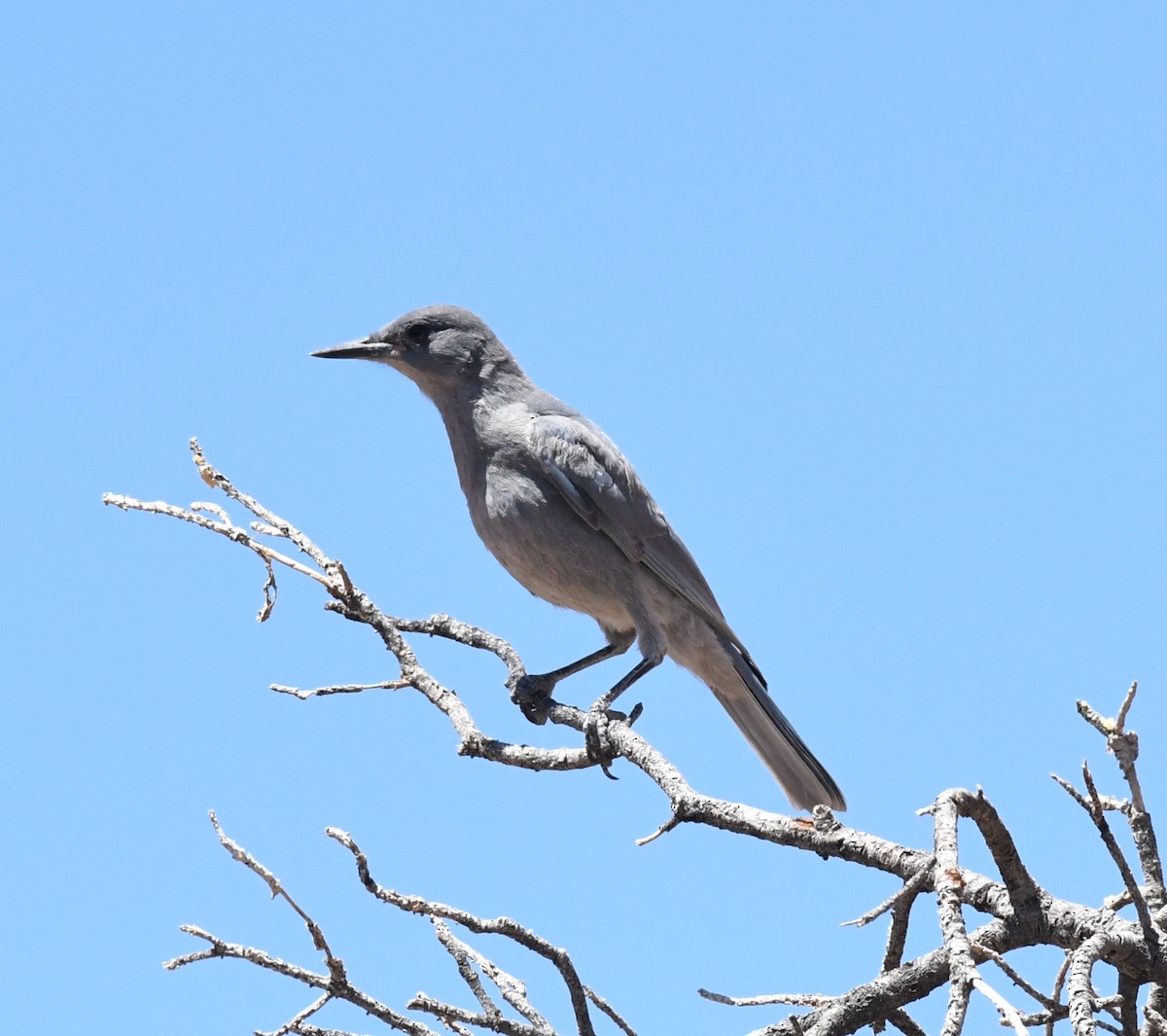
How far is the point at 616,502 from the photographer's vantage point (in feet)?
18.5

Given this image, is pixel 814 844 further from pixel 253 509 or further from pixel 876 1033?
pixel 253 509

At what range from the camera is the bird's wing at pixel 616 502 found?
18.4 feet

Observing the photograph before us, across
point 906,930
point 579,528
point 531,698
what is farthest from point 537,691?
point 906,930

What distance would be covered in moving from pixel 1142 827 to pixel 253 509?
2955 mm

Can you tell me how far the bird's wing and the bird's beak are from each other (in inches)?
34.3

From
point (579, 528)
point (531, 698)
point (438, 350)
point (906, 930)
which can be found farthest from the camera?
point (438, 350)

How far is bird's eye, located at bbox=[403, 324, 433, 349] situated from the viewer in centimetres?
614

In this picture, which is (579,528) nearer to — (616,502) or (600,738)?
(616,502)

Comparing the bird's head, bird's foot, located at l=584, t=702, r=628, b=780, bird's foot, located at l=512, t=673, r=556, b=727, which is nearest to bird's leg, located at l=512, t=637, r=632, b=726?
bird's foot, located at l=512, t=673, r=556, b=727

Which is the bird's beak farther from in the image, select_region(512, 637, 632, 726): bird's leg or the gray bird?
select_region(512, 637, 632, 726): bird's leg

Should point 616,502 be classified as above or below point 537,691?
above

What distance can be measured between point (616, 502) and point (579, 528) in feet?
0.66

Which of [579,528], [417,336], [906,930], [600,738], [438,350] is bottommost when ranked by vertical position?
[906,930]

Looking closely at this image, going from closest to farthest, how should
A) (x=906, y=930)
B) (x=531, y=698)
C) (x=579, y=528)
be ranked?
1. (x=906, y=930)
2. (x=531, y=698)
3. (x=579, y=528)
